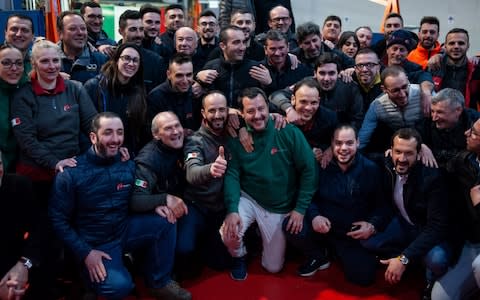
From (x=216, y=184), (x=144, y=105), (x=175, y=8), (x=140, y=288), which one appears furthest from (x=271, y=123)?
(x=175, y=8)

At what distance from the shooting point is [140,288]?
3.56 m

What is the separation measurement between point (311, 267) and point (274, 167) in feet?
3.01

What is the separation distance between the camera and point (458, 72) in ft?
17.3

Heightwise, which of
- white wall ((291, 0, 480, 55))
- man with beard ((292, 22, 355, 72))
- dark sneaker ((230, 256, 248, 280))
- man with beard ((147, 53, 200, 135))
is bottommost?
dark sneaker ((230, 256, 248, 280))

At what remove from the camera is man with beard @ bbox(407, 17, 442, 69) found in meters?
5.72

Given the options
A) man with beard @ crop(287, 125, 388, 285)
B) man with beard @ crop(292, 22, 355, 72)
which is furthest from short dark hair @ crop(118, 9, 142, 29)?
man with beard @ crop(287, 125, 388, 285)

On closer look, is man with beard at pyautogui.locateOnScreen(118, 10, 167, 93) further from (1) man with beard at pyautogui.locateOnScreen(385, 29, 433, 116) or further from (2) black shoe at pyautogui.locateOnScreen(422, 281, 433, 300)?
(2) black shoe at pyautogui.locateOnScreen(422, 281, 433, 300)

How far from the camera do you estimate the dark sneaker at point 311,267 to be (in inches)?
148

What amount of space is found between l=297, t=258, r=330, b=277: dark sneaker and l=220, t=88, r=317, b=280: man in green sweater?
19cm

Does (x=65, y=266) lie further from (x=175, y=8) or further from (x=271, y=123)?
(x=175, y=8)

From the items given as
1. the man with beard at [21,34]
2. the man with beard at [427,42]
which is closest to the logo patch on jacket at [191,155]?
the man with beard at [21,34]

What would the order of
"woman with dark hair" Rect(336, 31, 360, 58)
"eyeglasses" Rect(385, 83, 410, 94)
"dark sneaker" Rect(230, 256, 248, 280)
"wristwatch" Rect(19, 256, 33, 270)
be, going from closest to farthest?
"wristwatch" Rect(19, 256, 33, 270) < "dark sneaker" Rect(230, 256, 248, 280) < "eyeglasses" Rect(385, 83, 410, 94) < "woman with dark hair" Rect(336, 31, 360, 58)

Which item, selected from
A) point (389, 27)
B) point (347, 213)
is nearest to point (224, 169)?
point (347, 213)

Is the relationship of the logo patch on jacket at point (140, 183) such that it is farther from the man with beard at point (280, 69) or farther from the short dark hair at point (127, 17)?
the short dark hair at point (127, 17)
